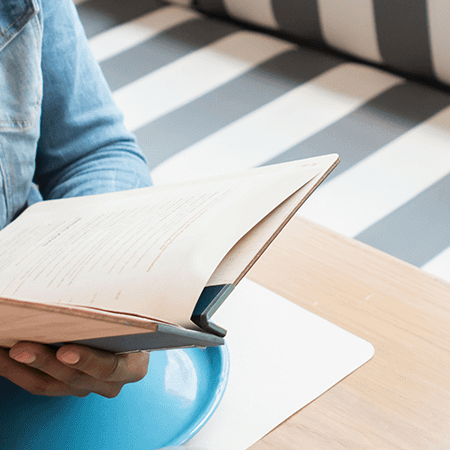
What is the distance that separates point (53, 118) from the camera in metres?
0.67

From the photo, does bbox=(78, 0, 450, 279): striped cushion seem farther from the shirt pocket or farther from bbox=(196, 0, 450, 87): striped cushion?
the shirt pocket

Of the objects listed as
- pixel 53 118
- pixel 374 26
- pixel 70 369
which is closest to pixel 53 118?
pixel 53 118

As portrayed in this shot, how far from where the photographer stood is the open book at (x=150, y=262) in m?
0.30

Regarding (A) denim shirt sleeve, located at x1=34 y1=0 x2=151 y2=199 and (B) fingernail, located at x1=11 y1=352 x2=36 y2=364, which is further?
(A) denim shirt sleeve, located at x1=34 y1=0 x2=151 y2=199

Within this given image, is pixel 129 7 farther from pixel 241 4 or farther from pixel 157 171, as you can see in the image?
pixel 157 171

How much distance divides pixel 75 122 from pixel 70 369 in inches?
13.6

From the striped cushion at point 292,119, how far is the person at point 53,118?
11.1 inches

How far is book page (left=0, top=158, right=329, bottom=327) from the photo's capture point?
0.32 metres

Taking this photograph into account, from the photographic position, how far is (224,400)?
44cm

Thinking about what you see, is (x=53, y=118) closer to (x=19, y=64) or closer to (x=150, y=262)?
(x=19, y=64)

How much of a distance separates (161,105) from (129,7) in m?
0.45

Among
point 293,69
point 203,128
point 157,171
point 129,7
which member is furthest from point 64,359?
point 129,7

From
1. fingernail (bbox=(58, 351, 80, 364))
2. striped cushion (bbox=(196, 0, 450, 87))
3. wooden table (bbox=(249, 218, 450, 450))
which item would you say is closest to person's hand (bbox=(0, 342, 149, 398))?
fingernail (bbox=(58, 351, 80, 364))

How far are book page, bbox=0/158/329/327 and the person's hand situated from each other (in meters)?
0.04
